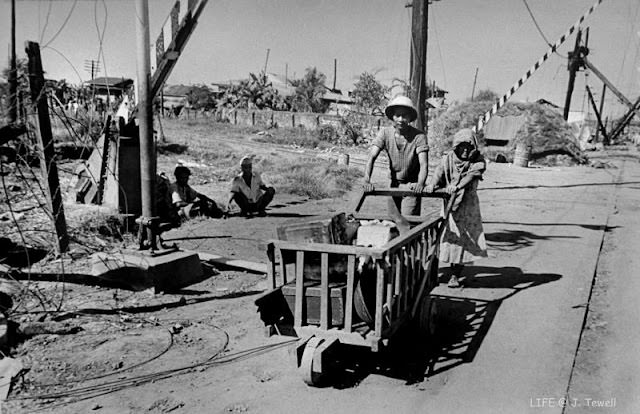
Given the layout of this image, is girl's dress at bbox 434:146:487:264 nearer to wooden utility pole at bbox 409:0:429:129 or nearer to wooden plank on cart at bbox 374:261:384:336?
wooden utility pole at bbox 409:0:429:129

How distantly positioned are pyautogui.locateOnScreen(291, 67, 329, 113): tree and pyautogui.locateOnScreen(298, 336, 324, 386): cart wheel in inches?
2021

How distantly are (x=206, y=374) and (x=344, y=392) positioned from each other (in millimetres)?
1111

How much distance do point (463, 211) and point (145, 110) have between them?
374 centimetres

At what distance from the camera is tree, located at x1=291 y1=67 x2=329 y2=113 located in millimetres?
54406

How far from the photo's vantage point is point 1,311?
5109 millimetres

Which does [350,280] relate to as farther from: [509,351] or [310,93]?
[310,93]

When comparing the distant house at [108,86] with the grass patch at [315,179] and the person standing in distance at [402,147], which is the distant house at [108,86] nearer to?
the person standing in distance at [402,147]

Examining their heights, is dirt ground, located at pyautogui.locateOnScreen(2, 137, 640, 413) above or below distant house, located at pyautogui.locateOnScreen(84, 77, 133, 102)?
below

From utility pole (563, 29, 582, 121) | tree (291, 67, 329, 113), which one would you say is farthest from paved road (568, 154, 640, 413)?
tree (291, 67, 329, 113)

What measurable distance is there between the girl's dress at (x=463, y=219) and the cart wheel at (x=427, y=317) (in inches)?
60.4

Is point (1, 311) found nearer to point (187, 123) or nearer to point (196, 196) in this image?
point (196, 196)

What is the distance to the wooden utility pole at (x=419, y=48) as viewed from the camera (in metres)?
7.67

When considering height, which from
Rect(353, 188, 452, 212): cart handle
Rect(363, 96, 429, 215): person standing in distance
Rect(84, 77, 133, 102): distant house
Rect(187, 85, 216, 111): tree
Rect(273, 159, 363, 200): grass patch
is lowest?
Rect(273, 159, 363, 200): grass patch

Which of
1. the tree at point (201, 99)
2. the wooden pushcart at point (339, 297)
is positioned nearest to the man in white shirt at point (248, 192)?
the wooden pushcart at point (339, 297)
